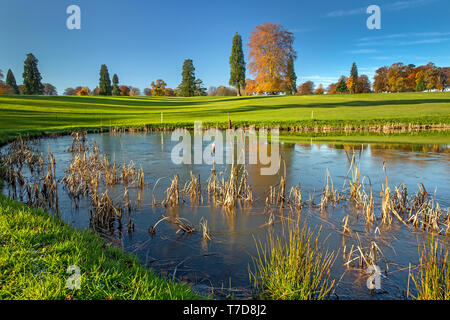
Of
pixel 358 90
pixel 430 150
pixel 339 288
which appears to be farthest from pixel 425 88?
pixel 339 288

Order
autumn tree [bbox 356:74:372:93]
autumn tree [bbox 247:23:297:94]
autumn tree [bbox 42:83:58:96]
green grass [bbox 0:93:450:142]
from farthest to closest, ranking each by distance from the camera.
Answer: autumn tree [bbox 42:83:58:96], autumn tree [bbox 356:74:372:93], autumn tree [bbox 247:23:297:94], green grass [bbox 0:93:450:142]

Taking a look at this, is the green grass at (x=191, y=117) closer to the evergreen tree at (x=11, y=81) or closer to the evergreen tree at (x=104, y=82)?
the evergreen tree at (x=104, y=82)

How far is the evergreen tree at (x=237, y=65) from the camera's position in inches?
3110

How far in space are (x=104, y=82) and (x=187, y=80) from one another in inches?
927

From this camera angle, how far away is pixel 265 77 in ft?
196

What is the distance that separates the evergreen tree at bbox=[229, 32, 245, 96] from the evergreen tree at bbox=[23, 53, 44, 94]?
49.0 m

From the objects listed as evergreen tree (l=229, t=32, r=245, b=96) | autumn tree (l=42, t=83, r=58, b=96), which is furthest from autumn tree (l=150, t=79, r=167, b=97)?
autumn tree (l=42, t=83, r=58, b=96)

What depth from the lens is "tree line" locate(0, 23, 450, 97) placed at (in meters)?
59.9

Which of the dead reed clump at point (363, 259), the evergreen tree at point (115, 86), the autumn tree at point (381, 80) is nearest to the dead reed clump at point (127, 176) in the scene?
the dead reed clump at point (363, 259)

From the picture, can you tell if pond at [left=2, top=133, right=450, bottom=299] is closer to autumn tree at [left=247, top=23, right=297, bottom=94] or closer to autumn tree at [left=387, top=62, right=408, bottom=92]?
autumn tree at [left=247, top=23, right=297, bottom=94]

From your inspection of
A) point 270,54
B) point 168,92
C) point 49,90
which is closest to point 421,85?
point 270,54

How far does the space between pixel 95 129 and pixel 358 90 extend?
80998 millimetres

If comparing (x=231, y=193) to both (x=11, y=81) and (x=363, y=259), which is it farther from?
(x=11, y=81)
